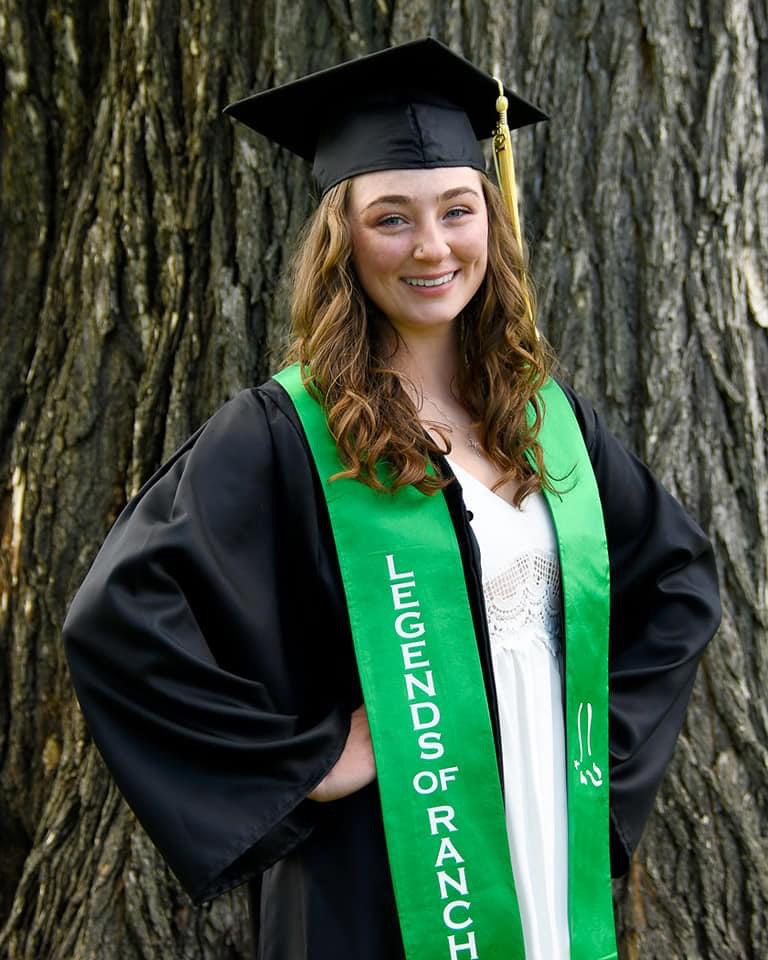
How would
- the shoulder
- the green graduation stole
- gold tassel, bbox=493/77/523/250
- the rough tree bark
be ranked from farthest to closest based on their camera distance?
the rough tree bark → the shoulder → gold tassel, bbox=493/77/523/250 → the green graduation stole

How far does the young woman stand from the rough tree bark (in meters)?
0.73

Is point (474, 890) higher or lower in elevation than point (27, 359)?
lower

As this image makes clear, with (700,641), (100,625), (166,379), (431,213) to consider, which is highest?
(431,213)

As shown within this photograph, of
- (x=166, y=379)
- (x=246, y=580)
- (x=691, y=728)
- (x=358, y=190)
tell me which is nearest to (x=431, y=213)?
(x=358, y=190)

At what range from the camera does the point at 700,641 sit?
294cm

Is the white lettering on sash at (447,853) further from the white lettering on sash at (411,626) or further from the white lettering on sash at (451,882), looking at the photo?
the white lettering on sash at (411,626)

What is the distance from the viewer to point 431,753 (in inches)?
99.3

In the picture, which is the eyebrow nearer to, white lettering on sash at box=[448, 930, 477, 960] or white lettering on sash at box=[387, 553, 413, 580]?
white lettering on sash at box=[387, 553, 413, 580]

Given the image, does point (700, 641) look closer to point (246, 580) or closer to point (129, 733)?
point (246, 580)

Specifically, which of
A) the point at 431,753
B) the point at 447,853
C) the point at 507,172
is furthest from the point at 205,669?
the point at 507,172

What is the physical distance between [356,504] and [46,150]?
198 centimetres

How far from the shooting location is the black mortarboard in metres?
2.61

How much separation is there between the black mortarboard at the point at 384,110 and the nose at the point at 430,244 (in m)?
0.14

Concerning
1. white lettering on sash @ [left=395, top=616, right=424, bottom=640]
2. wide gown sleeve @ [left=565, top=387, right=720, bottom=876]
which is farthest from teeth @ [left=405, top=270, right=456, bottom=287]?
white lettering on sash @ [left=395, top=616, right=424, bottom=640]
